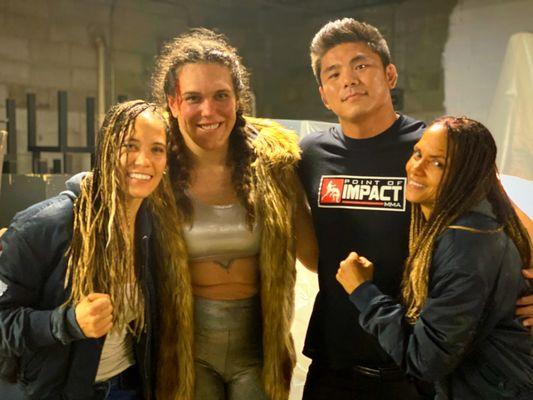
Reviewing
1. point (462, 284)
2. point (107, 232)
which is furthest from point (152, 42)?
point (462, 284)

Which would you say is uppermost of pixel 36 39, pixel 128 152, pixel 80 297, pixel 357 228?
pixel 36 39

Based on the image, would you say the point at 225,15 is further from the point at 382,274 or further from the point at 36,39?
the point at 382,274

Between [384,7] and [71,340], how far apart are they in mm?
5482

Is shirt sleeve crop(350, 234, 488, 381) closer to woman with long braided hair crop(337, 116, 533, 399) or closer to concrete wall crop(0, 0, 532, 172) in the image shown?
woman with long braided hair crop(337, 116, 533, 399)

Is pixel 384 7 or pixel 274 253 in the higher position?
pixel 384 7

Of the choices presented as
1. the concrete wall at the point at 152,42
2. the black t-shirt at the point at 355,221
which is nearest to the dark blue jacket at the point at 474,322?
the black t-shirt at the point at 355,221

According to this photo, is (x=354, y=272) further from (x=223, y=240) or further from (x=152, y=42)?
(x=152, y=42)

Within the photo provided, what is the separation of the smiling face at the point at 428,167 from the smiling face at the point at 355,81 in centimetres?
40

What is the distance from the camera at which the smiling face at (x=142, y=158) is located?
1553 mm

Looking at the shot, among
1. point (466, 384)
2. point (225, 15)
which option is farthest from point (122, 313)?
point (225, 15)

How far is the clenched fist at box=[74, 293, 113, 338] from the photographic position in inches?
55.0

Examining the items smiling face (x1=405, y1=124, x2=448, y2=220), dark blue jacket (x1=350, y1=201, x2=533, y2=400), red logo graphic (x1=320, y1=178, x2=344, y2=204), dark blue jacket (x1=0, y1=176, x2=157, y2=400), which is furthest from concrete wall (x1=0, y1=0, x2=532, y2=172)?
dark blue jacket (x1=0, y1=176, x2=157, y2=400)

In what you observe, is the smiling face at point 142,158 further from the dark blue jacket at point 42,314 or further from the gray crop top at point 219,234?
the gray crop top at point 219,234

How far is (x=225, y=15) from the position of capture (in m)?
6.93
